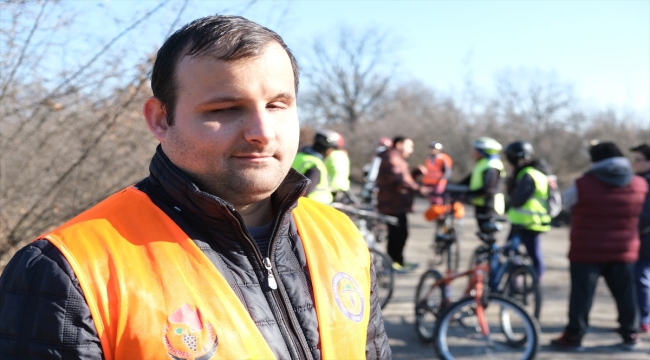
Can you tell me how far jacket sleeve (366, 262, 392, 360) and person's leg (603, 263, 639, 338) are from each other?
487 cm

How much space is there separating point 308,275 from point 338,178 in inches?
268

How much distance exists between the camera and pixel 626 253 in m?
5.85

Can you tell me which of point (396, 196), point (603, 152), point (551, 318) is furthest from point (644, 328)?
point (396, 196)

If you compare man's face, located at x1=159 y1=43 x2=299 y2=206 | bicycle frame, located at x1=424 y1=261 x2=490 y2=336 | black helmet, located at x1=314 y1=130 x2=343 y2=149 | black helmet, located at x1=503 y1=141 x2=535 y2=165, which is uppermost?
man's face, located at x1=159 y1=43 x2=299 y2=206

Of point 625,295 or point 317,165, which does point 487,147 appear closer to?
point 317,165

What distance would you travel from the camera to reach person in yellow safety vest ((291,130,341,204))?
272 inches

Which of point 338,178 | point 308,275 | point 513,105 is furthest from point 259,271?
point 513,105

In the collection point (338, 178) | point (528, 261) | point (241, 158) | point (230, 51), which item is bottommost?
point (528, 261)

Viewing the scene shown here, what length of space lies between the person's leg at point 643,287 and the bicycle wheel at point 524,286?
121cm

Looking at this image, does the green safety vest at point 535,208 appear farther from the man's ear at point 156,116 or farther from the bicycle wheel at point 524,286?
the man's ear at point 156,116

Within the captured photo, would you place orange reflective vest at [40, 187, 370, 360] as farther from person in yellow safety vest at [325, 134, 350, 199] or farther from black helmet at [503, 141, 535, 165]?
person in yellow safety vest at [325, 134, 350, 199]

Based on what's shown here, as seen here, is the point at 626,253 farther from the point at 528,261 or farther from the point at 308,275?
the point at 308,275

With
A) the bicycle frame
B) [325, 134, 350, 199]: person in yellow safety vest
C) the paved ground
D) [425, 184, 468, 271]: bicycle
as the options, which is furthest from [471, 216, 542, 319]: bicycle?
[325, 134, 350, 199]: person in yellow safety vest

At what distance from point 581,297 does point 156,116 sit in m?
5.36
